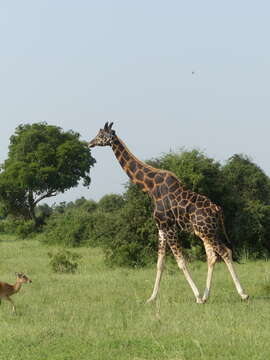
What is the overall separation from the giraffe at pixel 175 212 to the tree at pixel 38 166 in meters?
31.6

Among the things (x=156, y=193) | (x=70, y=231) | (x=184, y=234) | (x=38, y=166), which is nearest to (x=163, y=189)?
(x=156, y=193)

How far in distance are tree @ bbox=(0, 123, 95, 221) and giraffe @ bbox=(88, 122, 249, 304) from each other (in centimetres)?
3162

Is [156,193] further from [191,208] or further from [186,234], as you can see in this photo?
[186,234]

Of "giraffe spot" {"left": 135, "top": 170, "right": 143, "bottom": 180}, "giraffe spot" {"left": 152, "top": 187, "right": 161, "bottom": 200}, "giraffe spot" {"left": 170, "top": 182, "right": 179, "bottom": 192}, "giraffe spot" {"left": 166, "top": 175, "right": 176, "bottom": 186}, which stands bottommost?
"giraffe spot" {"left": 152, "top": 187, "right": 161, "bottom": 200}

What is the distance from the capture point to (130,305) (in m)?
9.77

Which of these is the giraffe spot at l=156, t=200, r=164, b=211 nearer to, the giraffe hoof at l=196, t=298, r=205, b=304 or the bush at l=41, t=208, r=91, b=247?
the giraffe hoof at l=196, t=298, r=205, b=304

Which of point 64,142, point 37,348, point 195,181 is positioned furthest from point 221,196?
point 64,142

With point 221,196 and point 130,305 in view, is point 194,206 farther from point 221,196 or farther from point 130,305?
point 221,196

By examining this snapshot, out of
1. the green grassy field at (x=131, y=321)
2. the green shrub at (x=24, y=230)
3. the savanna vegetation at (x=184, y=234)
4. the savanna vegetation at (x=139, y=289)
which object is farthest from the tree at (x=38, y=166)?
the green grassy field at (x=131, y=321)

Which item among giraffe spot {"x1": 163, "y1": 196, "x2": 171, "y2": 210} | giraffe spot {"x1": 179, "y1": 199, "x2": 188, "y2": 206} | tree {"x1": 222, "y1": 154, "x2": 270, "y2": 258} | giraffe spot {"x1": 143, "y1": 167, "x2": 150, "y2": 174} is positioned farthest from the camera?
tree {"x1": 222, "y1": 154, "x2": 270, "y2": 258}

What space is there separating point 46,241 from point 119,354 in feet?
71.4

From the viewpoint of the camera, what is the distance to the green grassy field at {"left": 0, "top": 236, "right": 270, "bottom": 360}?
264 inches

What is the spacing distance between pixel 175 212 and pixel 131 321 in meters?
2.46

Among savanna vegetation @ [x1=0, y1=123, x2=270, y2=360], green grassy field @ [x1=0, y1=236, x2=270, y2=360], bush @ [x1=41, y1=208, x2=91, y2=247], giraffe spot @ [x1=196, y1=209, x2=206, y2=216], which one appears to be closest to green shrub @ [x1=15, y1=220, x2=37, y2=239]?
savanna vegetation @ [x1=0, y1=123, x2=270, y2=360]
